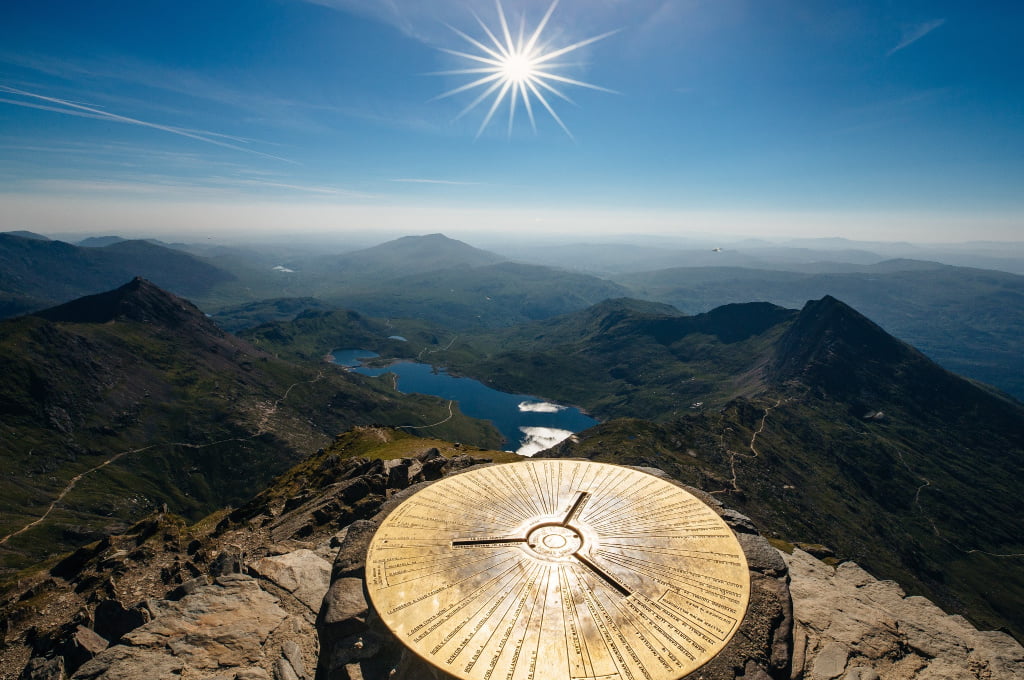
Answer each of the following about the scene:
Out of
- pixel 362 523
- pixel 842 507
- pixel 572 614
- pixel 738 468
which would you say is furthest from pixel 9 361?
pixel 842 507

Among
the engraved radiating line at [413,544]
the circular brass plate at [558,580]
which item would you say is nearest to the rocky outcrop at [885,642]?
the circular brass plate at [558,580]

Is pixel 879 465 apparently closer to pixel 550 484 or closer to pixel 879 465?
pixel 879 465

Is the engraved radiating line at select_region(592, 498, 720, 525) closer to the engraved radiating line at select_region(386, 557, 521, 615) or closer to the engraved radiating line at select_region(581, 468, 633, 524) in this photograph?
the engraved radiating line at select_region(581, 468, 633, 524)

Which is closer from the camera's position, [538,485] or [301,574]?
Answer: [301,574]

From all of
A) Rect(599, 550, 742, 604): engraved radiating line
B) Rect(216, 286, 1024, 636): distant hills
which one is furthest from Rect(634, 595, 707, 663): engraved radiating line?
Rect(216, 286, 1024, 636): distant hills

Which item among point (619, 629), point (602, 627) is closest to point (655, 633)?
point (619, 629)

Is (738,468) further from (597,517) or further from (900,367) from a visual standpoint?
(900,367)

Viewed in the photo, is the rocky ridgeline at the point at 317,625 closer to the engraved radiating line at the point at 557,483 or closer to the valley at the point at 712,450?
the engraved radiating line at the point at 557,483
